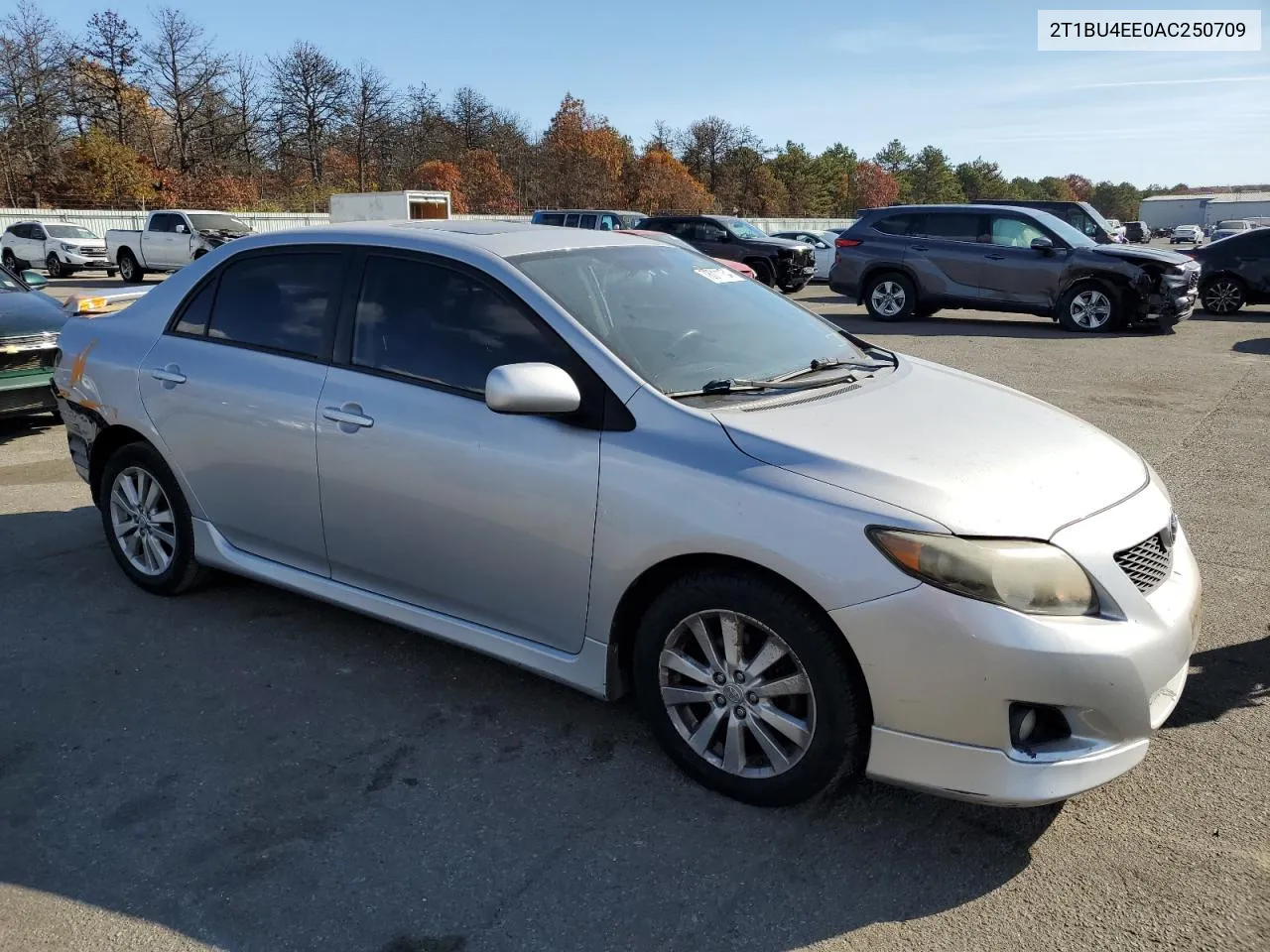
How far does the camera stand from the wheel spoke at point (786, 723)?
2.84 metres

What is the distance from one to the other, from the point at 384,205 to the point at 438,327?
28.4 meters

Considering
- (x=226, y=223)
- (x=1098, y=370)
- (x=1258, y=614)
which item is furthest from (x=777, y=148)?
(x=1258, y=614)

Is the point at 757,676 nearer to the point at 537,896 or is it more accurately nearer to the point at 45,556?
the point at 537,896

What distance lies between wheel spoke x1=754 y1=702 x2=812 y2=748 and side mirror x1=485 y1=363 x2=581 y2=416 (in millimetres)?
1077

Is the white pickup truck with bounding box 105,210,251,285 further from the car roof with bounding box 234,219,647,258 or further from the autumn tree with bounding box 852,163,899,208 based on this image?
the autumn tree with bounding box 852,163,899,208

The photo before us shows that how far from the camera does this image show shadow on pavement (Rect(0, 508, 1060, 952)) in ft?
8.41

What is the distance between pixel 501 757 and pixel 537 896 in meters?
0.73

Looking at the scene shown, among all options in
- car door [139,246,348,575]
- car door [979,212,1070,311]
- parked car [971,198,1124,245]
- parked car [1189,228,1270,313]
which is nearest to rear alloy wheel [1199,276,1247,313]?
parked car [1189,228,1270,313]

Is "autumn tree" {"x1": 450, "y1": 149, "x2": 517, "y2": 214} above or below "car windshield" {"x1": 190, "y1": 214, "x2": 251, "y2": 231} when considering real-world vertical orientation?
above

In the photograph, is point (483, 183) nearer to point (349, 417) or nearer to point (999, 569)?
point (349, 417)

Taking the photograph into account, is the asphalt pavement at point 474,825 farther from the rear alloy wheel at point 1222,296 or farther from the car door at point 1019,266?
the rear alloy wheel at point 1222,296

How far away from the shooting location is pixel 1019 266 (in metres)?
15.2

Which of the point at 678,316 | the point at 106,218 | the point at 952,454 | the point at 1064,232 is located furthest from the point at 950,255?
the point at 106,218

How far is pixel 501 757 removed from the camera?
10.9 feet
